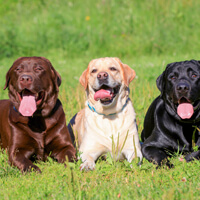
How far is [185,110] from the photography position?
4.48 m

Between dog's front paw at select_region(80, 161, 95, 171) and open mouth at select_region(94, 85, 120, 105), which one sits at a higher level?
open mouth at select_region(94, 85, 120, 105)

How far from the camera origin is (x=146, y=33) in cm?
1294

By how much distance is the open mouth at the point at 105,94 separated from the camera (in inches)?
184

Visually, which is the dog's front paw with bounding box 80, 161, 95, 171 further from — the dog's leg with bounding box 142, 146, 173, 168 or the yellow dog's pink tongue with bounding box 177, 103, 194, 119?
the yellow dog's pink tongue with bounding box 177, 103, 194, 119

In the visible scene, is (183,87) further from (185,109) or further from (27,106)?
(27,106)

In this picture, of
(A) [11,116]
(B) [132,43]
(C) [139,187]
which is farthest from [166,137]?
(B) [132,43]

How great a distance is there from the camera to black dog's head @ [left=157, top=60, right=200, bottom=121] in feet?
14.5

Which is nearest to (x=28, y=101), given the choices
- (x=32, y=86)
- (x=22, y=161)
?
(x=32, y=86)

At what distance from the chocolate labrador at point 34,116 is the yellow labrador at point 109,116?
309mm

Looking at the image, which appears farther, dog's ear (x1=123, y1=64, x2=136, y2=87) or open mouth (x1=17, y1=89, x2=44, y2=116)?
dog's ear (x1=123, y1=64, x2=136, y2=87)

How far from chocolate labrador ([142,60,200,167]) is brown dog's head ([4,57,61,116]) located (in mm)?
1363

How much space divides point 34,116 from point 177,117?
5.88 feet

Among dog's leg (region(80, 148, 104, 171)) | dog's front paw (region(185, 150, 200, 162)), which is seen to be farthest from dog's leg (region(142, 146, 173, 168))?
dog's leg (region(80, 148, 104, 171))

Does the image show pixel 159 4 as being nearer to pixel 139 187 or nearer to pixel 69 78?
pixel 69 78
